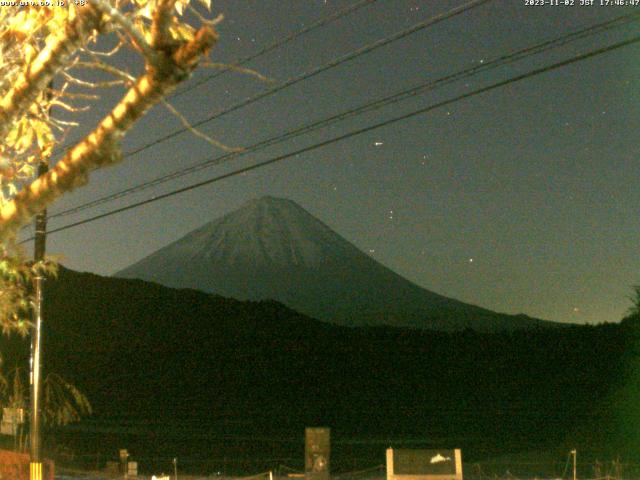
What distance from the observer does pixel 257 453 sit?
54.3 metres

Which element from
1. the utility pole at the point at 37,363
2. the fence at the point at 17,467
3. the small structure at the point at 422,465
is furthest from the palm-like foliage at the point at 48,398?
the small structure at the point at 422,465

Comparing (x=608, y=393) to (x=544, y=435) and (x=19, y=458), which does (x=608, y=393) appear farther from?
(x=19, y=458)

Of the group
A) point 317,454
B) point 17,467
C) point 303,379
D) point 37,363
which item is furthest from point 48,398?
point 303,379

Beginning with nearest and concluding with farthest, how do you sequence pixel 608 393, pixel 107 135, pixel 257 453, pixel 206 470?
pixel 107 135
pixel 206 470
pixel 257 453
pixel 608 393

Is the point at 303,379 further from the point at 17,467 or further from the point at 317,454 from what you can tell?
the point at 17,467

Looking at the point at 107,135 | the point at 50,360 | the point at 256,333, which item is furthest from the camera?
the point at 256,333

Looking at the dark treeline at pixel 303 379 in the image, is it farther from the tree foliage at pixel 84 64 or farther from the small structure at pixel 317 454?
the tree foliage at pixel 84 64

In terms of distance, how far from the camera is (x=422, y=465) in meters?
19.2

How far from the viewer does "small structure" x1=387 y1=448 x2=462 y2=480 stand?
62.4 ft

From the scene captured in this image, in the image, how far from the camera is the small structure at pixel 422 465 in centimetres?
1902

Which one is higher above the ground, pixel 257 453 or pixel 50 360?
pixel 50 360

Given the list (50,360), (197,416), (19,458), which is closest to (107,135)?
(19,458)

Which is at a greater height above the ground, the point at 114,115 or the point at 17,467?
the point at 114,115

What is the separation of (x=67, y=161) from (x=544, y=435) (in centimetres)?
6611
